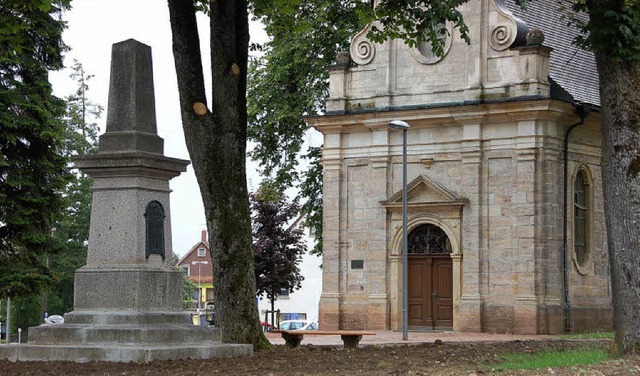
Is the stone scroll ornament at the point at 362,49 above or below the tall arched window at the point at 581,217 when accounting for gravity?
above

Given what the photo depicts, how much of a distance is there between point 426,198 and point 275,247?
Result: 19755 mm

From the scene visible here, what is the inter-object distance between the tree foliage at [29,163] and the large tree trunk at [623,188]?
22.2 meters

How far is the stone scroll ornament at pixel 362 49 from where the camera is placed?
3700 centimetres

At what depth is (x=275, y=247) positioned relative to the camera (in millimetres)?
55031

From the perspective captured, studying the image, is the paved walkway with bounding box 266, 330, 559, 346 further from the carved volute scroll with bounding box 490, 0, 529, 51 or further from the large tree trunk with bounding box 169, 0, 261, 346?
the large tree trunk with bounding box 169, 0, 261, 346

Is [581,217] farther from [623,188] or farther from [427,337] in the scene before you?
[623,188]

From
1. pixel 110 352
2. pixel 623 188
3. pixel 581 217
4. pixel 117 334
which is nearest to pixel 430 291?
pixel 581 217

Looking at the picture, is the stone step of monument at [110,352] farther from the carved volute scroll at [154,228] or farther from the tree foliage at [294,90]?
the tree foliage at [294,90]

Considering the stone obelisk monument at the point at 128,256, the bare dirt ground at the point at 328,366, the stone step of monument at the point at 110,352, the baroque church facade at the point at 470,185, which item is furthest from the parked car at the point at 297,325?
the stone step of monument at the point at 110,352

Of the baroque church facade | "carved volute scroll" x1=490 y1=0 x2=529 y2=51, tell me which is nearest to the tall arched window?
the baroque church facade

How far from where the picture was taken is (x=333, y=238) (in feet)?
122

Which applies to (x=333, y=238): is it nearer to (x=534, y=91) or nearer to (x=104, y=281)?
(x=534, y=91)

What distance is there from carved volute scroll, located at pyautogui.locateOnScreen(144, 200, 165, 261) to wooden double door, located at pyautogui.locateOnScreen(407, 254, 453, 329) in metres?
18.7

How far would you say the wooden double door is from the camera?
35.8m
